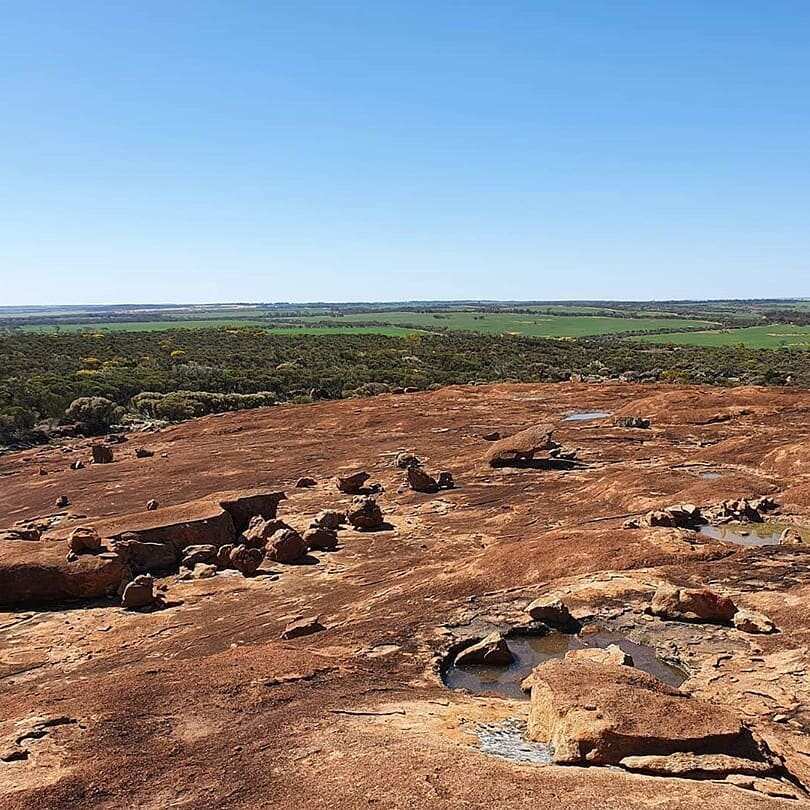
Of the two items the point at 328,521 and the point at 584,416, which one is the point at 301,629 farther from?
the point at 584,416

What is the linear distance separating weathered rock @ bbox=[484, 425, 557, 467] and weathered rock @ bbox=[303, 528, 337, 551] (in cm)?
1225

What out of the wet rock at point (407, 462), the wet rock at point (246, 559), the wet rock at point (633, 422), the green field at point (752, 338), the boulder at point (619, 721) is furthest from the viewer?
the green field at point (752, 338)

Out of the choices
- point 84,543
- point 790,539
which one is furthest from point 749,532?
point 84,543

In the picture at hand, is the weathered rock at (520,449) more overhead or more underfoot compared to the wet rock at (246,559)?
more overhead

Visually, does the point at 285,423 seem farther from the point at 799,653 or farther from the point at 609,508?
the point at 799,653

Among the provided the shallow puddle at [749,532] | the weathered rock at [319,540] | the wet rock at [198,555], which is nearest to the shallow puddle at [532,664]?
the shallow puddle at [749,532]

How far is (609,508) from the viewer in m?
24.9

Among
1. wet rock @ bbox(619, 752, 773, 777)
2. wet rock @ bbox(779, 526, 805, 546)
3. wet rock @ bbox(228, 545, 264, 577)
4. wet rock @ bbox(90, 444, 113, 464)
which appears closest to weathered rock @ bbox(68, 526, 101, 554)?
wet rock @ bbox(228, 545, 264, 577)

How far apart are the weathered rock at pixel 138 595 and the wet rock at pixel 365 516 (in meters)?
7.72

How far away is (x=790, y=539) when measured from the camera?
1972 cm

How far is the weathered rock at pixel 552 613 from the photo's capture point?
15398 mm

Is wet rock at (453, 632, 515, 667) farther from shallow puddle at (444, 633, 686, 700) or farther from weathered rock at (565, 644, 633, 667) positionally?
weathered rock at (565, 644, 633, 667)

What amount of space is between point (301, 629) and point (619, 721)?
769 centimetres

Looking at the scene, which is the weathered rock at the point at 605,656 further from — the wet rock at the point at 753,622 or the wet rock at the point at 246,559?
the wet rock at the point at 246,559
